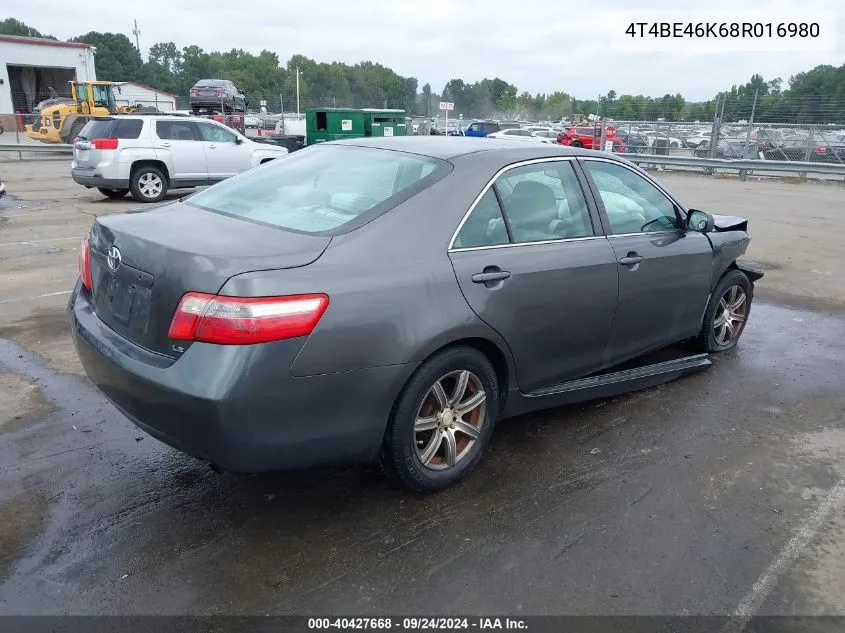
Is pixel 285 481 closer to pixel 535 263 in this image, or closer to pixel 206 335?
pixel 206 335

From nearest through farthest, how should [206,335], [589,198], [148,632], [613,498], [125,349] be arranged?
[148,632]
[206,335]
[125,349]
[613,498]
[589,198]

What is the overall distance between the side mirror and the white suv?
11.1m

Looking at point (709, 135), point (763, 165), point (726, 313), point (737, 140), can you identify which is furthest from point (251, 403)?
point (709, 135)

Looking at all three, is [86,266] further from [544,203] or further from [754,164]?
[754,164]

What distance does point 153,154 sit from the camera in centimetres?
1296

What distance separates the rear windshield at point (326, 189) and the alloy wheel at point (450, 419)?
2.81ft

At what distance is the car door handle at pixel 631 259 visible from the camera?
12.9ft

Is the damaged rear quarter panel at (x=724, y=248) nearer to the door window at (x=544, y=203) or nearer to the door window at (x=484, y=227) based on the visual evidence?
the door window at (x=544, y=203)

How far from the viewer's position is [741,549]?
2938 mm

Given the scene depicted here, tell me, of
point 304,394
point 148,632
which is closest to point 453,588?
point 304,394

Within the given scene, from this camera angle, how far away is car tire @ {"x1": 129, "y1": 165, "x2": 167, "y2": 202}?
12.9m

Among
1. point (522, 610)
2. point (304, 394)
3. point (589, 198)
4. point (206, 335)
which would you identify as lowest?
point (522, 610)

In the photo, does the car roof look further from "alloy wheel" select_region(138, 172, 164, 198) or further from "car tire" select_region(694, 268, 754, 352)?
"alloy wheel" select_region(138, 172, 164, 198)

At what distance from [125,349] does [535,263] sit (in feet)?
6.33
